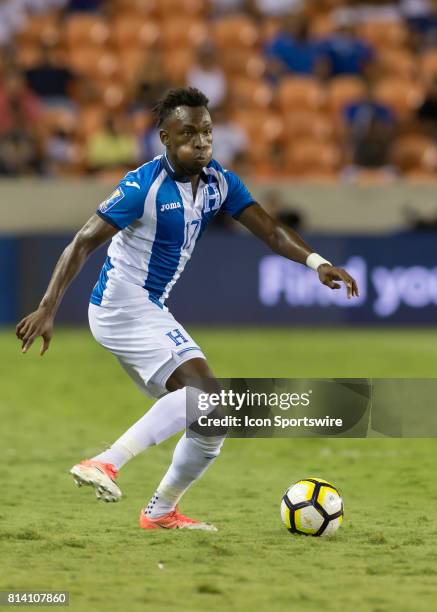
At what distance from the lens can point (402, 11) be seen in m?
21.3

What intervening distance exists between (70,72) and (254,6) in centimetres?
366

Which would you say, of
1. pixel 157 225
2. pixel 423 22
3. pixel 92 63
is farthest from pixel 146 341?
pixel 423 22

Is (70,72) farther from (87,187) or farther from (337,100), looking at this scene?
(337,100)

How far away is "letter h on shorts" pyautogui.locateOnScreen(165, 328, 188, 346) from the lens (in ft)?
20.5

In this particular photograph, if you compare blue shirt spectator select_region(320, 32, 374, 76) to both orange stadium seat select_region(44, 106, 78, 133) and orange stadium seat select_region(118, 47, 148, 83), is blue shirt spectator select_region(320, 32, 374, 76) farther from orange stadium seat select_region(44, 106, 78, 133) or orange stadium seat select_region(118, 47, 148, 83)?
orange stadium seat select_region(44, 106, 78, 133)

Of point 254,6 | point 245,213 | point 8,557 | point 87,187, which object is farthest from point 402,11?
point 8,557

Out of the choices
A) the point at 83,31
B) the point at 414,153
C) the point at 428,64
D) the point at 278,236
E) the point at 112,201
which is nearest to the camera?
the point at 112,201

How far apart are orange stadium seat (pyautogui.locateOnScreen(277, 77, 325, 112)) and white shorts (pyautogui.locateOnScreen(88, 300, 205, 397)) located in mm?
13409

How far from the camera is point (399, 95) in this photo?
66.1ft

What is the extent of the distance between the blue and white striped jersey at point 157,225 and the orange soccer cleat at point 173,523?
105 cm

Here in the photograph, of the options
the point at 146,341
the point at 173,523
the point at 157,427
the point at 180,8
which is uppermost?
the point at 180,8

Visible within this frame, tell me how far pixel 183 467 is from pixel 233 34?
48.3 ft

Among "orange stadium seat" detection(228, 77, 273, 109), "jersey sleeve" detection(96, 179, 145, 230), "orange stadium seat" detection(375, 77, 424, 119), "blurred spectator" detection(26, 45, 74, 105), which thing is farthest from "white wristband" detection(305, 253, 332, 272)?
"orange stadium seat" detection(375, 77, 424, 119)

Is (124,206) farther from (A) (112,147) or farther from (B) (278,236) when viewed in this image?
(A) (112,147)
